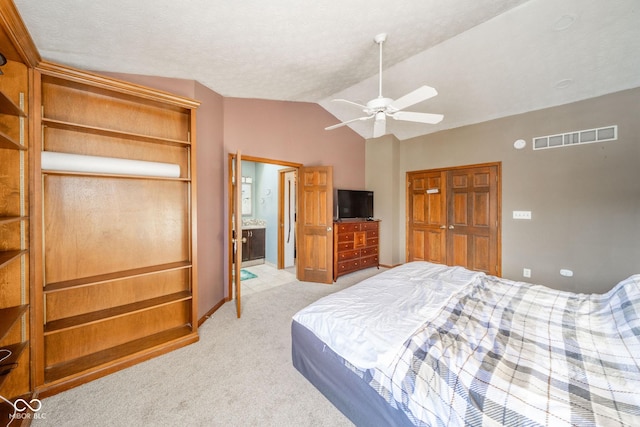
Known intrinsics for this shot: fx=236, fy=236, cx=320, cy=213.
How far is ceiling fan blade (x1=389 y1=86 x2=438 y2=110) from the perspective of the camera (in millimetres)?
1852

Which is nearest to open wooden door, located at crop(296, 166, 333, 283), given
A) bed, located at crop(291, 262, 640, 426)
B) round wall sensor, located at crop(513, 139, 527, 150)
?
bed, located at crop(291, 262, 640, 426)

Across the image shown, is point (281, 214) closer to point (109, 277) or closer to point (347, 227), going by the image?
point (347, 227)

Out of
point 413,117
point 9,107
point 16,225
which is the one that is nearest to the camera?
point 9,107

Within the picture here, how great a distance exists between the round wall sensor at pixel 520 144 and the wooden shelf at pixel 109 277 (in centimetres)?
487

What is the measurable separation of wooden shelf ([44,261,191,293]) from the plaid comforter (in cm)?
191

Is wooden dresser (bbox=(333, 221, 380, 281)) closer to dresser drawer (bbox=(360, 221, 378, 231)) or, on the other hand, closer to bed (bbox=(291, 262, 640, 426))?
dresser drawer (bbox=(360, 221, 378, 231))

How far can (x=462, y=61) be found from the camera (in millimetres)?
2916

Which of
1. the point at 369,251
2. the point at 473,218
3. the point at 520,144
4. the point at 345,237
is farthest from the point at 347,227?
the point at 520,144

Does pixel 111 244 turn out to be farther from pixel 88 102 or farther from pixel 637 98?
pixel 637 98

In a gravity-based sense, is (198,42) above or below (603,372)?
above

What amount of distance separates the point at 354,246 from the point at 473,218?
2181 mm

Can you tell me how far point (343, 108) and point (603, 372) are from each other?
4.28 m

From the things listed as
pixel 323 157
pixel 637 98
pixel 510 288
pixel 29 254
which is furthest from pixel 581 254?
pixel 29 254

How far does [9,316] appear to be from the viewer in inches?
56.1
